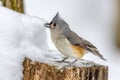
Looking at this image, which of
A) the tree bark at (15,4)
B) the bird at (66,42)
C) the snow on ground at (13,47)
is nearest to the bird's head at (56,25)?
the bird at (66,42)

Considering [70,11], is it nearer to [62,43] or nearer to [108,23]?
[108,23]

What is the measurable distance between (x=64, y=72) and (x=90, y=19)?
1.66ft

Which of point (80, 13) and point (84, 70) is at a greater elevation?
point (80, 13)

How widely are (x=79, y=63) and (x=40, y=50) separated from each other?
0.57 ft

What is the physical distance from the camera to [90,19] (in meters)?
1.48

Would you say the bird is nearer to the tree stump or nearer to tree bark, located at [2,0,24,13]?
the tree stump

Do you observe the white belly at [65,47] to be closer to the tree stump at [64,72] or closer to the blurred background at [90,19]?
the tree stump at [64,72]

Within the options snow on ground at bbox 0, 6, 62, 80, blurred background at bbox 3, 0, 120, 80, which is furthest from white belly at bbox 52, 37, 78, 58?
blurred background at bbox 3, 0, 120, 80

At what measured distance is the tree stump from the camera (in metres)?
1.00

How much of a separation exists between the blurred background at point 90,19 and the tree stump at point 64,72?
0.39 m

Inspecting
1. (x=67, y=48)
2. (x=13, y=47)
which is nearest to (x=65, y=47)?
(x=67, y=48)

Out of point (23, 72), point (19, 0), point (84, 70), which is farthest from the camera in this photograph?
point (19, 0)

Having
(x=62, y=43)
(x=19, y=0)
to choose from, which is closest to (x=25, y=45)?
(x=62, y=43)

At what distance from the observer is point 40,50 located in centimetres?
120
